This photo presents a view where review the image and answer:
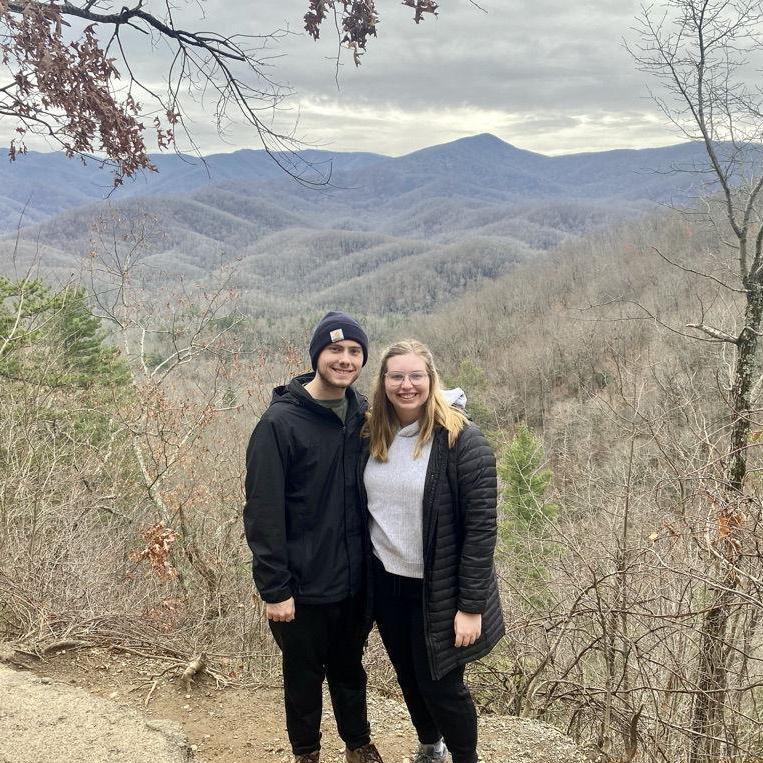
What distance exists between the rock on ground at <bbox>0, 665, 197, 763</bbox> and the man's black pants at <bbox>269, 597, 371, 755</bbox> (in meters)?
0.69

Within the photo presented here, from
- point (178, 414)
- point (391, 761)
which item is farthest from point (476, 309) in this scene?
point (391, 761)

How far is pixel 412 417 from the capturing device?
2461 millimetres

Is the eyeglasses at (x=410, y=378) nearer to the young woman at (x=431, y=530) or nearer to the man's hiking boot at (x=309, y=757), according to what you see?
the young woman at (x=431, y=530)

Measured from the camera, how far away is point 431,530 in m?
2.35

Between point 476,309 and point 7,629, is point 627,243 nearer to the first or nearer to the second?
point 476,309

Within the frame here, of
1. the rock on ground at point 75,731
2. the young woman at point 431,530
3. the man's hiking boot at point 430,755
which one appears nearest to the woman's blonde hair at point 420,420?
the young woman at point 431,530

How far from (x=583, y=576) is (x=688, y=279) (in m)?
59.1

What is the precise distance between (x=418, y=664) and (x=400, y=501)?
671mm

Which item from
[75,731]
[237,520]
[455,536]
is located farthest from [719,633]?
[237,520]

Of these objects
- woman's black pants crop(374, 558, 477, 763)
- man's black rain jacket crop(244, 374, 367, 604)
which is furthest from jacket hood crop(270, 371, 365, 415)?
woman's black pants crop(374, 558, 477, 763)

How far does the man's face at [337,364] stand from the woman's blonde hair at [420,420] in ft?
0.42

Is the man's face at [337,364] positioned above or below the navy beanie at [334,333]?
below

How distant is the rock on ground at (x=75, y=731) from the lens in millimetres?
2678

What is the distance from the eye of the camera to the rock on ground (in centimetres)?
268
